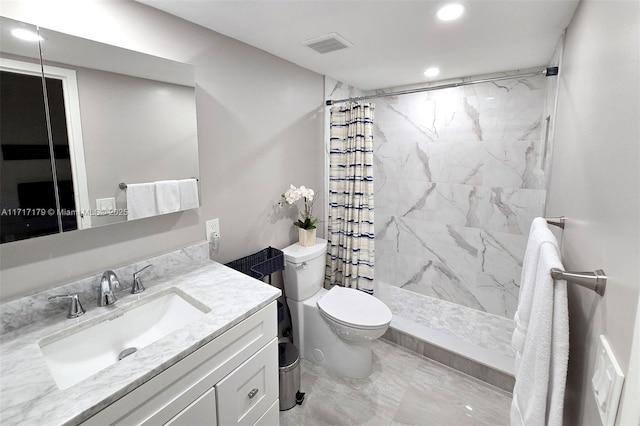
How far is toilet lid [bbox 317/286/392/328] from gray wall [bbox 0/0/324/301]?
594 mm

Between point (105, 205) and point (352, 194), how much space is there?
1768mm

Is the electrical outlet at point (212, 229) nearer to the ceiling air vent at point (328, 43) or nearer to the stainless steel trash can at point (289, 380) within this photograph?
the stainless steel trash can at point (289, 380)

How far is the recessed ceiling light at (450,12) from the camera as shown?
140 cm

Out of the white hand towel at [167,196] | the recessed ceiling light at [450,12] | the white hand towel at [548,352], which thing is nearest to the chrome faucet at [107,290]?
the white hand towel at [167,196]

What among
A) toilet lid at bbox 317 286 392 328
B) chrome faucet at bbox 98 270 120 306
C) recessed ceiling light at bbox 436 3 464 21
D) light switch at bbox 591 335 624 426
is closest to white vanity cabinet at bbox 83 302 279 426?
chrome faucet at bbox 98 270 120 306

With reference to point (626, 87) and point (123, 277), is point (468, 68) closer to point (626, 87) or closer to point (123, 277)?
point (626, 87)

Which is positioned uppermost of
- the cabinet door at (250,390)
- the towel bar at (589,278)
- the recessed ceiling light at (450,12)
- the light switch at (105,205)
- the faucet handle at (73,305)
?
the recessed ceiling light at (450,12)

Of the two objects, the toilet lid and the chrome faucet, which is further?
the toilet lid

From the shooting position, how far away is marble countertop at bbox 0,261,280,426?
81 cm

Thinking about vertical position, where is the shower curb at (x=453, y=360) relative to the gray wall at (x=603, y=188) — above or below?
below

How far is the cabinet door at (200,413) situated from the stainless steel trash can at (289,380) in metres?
0.74

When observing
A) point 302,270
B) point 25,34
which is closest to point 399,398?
point 302,270

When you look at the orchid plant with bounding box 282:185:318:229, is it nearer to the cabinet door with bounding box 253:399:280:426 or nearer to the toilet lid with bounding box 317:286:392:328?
the toilet lid with bounding box 317:286:392:328

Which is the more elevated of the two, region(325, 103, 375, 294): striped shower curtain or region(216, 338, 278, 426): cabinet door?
region(325, 103, 375, 294): striped shower curtain
